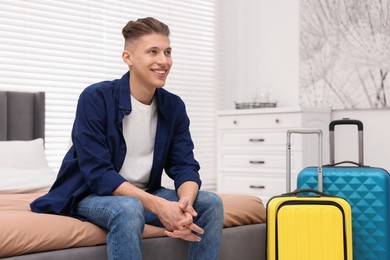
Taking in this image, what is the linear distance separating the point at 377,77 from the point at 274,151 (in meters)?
0.90

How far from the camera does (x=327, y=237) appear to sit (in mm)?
2238

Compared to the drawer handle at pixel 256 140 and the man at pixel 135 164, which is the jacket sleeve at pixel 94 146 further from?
the drawer handle at pixel 256 140

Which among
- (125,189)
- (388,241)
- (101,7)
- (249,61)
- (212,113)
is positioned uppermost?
(101,7)

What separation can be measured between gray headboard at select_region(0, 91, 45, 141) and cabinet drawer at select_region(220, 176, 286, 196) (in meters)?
1.47

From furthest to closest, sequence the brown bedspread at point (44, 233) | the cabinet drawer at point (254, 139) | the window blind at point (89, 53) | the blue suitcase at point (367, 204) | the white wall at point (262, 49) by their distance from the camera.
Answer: the white wall at point (262, 49) < the cabinet drawer at point (254, 139) < the window blind at point (89, 53) < the blue suitcase at point (367, 204) < the brown bedspread at point (44, 233)

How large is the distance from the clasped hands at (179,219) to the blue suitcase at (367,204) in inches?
37.0

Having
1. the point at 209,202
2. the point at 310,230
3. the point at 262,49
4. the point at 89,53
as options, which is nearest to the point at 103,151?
the point at 209,202

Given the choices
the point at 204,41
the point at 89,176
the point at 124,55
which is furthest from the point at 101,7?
the point at 89,176

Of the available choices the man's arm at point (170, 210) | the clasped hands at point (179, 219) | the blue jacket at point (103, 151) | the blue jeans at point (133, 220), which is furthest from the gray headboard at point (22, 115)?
the clasped hands at point (179, 219)

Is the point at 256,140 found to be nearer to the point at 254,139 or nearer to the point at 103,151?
the point at 254,139

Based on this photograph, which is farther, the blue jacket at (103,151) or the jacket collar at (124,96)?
the jacket collar at (124,96)

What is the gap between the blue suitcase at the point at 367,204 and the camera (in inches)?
102

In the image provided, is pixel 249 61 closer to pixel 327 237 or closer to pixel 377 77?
pixel 377 77

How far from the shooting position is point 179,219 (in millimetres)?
1896
